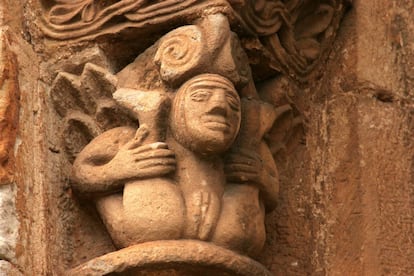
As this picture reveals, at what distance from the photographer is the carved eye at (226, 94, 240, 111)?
366 cm

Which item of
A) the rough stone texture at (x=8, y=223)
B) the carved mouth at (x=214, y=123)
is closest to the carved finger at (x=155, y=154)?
the carved mouth at (x=214, y=123)

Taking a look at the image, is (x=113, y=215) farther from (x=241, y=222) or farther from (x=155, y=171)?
(x=241, y=222)

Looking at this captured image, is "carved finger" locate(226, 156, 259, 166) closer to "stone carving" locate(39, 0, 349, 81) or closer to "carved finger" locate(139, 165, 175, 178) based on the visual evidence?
"carved finger" locate(139, 165, 175, 178)

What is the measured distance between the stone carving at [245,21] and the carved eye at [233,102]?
7.5 inches

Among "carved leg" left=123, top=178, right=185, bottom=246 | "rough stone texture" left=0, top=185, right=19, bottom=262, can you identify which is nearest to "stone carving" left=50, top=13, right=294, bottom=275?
"carved leg" left=123, top=178, right=185, bottom=246

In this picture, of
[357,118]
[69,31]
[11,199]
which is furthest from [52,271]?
[357,118]

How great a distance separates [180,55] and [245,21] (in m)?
0.18

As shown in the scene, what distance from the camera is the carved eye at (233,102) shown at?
366 centimetres

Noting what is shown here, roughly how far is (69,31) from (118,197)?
43 cm

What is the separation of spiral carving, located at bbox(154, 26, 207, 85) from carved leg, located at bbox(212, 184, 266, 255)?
0.27m

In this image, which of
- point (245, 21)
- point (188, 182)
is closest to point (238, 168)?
point (188, 182)

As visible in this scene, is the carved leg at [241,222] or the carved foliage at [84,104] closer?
the carved leg at [241,222]

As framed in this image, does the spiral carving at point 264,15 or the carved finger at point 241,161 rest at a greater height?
the spiral carving at point 264,15

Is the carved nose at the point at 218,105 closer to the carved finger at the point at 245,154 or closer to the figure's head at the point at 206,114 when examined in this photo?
the figure's head at the point at 206,114
